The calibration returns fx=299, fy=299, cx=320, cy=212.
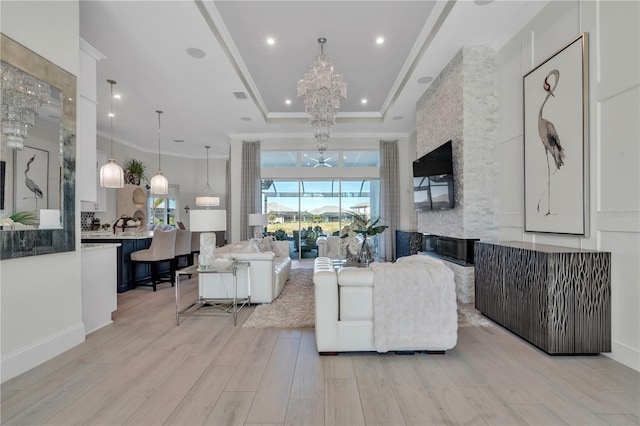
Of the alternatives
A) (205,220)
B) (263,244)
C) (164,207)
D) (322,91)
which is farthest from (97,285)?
(164,207)

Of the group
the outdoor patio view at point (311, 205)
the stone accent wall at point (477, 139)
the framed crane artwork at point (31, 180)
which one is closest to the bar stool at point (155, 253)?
the framed crane artwork at point (31, 180)

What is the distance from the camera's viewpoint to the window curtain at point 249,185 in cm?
762

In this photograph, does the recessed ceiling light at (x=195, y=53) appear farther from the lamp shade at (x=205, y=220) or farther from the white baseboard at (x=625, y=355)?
the white baseboard at (x=625, y=355)

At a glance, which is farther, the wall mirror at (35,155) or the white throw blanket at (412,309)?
the white throw blanket at (412,309)

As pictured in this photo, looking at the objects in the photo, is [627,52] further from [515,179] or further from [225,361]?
[225,361]

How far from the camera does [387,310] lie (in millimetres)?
2465

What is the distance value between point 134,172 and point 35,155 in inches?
251

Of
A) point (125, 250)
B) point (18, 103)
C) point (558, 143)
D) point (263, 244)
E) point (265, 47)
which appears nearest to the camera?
point (18, 103)

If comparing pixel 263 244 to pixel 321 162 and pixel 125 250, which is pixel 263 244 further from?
pixel 321 162

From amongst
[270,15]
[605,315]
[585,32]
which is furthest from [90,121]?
[605,315]

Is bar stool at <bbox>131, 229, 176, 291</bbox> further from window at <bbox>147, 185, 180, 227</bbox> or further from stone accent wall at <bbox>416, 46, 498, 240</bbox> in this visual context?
window at <bbox>147, 185, 180, 227</bbox>

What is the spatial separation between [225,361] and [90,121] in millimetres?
2835

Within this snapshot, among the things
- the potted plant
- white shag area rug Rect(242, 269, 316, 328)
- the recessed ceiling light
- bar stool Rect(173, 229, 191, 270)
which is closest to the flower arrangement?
white shag area rug Rect(242, 269, 316, 328)

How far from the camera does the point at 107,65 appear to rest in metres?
4.32
